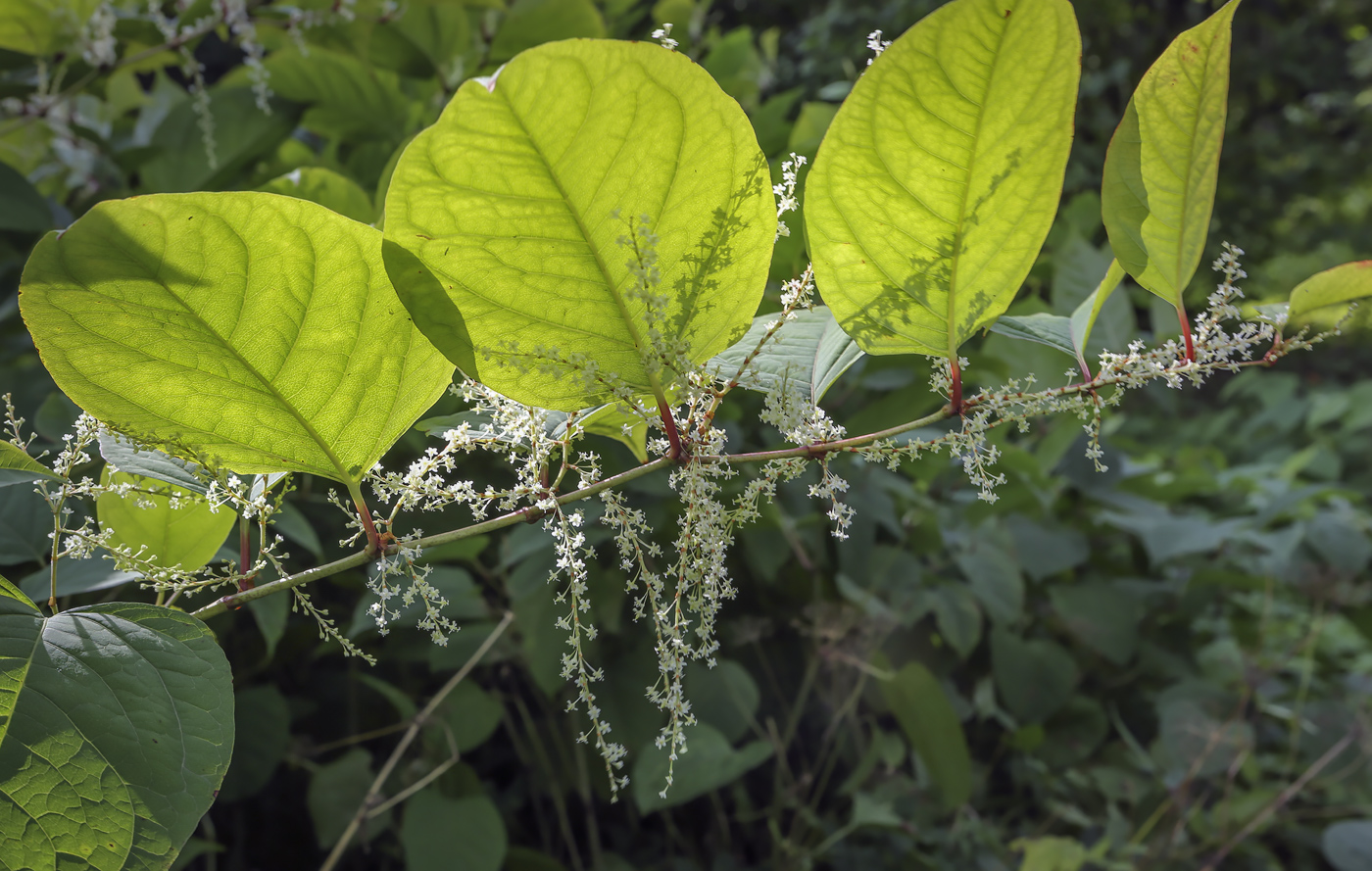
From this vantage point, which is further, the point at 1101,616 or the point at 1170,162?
the point at 1101,616

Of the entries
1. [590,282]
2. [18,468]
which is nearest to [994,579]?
[590,282]

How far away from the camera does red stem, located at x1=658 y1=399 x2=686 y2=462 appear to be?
1.34 ft

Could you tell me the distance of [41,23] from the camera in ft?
3.24

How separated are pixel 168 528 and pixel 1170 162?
0.60m

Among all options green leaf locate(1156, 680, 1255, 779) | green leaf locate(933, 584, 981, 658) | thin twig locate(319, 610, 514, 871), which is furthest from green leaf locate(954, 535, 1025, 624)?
thin twig locate(319, 610, 514, 871)

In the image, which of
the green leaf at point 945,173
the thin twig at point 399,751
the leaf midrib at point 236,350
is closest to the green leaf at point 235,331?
the leaf midrib at point 236,350

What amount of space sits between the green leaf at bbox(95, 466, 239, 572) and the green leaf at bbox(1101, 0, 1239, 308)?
21.0 inches

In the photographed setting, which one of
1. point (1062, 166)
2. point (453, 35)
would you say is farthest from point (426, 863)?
point (453, 35)

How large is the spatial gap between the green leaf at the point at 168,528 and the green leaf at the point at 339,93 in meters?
0.80

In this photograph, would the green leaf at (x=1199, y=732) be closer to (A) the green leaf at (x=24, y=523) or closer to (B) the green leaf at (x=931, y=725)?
(B) the green leaf at (x=931, y=725)

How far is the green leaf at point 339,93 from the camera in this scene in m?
1.10

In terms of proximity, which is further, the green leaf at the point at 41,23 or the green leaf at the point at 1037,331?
the green leaf at the point at 41,23

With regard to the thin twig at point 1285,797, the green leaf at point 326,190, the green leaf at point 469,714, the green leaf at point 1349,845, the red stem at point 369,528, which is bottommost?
the green leaf at point 1349,845

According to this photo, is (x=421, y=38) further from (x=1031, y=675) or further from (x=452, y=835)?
(x=1031, y=675)
